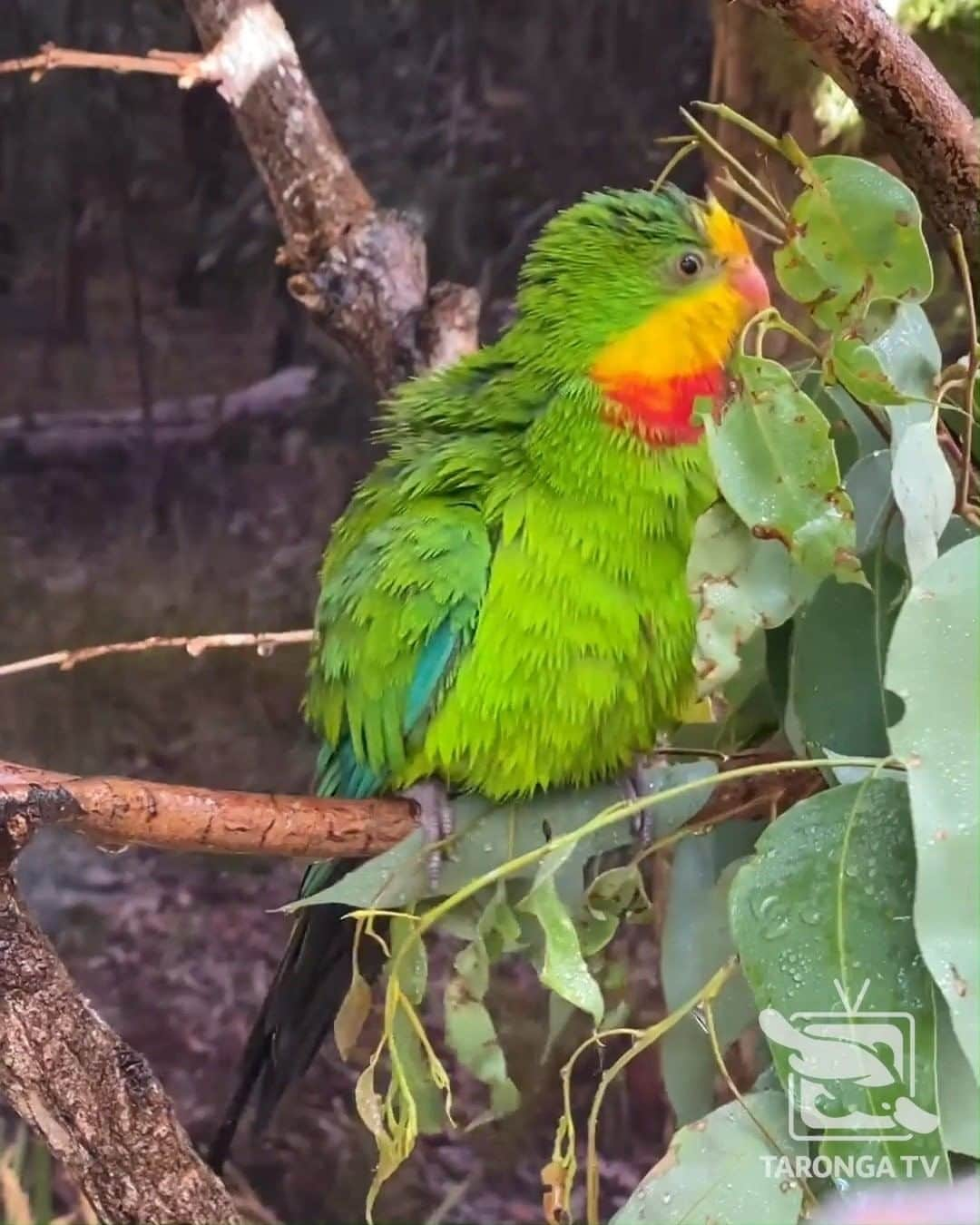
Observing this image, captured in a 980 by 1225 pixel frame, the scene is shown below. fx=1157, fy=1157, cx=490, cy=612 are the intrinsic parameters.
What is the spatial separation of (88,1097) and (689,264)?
0.57 m

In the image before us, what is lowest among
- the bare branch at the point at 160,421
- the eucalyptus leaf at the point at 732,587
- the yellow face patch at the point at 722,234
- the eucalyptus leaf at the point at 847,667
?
the bare branch at the point at 160,421

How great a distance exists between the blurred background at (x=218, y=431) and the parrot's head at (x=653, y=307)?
2.23ft

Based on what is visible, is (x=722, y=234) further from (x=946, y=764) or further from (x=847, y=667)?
(x=946, y=764)

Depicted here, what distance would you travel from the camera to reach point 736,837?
2.14 ft

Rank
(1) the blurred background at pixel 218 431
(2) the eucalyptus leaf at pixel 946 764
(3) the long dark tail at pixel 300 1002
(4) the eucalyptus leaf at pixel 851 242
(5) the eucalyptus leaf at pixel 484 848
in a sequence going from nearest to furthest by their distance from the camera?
(2) the eucalyptus leaf at pixel 946 764 < (4) the eucalyptus leaf at pixel 851 242 < (5) the eucalyptus leaf at pixel 484 848 < (3) the long dark tail at pixel 300 1002 < (1) the blurred background at pixel 218 431

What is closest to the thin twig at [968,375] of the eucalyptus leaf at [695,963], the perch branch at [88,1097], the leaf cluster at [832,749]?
the leaf cluster at [832,749]

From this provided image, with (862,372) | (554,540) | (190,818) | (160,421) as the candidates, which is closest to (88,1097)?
(190,818)

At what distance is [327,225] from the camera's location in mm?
997

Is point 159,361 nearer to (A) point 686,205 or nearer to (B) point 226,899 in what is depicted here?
(B) point 226,899

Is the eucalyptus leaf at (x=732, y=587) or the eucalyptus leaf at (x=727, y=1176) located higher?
the eucalyptus leaf at (x=732, y=587)

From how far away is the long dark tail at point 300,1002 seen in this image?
0.73 m

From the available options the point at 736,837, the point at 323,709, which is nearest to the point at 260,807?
the point at 323,709

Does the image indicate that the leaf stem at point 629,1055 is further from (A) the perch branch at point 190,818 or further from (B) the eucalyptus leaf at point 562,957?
(A) the perch branch at point 190,818

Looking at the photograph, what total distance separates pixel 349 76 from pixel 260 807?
3.40 ft
